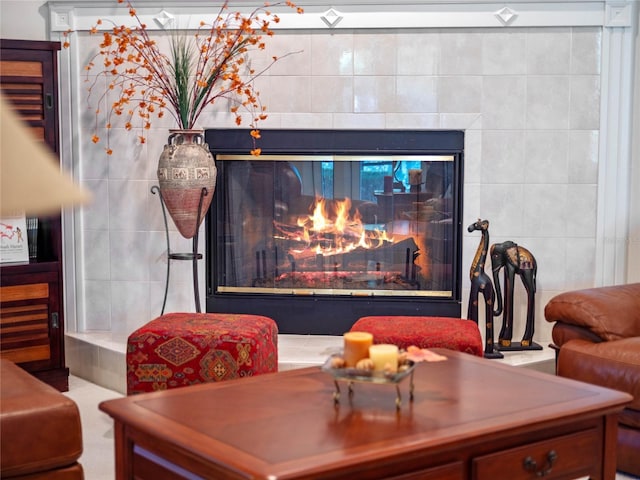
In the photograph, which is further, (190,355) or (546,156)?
(546,156)

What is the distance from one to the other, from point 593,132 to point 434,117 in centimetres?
77

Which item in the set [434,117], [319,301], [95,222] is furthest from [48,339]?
[434,117]

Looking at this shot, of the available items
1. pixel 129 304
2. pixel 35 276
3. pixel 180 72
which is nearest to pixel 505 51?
pixel 180 72

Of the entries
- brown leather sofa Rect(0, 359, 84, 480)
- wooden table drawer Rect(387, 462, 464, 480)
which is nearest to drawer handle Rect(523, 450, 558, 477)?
wooden table drawer Rect(387, 462, 464, 480)

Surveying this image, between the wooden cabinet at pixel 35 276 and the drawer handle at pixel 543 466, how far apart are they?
286 centimetres

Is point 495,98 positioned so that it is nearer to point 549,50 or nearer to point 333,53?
point 549,50

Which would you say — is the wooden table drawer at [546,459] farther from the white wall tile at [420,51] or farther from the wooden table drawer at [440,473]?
the white wall tile at [420,51]

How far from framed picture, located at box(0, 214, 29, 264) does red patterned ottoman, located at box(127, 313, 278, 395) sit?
1143 mm

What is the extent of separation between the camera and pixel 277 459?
1.82 meters

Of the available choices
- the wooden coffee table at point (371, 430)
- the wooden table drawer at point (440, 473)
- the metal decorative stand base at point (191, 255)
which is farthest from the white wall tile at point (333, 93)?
the wooden table drawer at point (440, 473)

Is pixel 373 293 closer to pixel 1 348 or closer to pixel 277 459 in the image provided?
pixel 1 348

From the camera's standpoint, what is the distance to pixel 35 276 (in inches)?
172

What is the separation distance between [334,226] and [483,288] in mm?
876

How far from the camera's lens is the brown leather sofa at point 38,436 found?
Result: 2.50 metres
